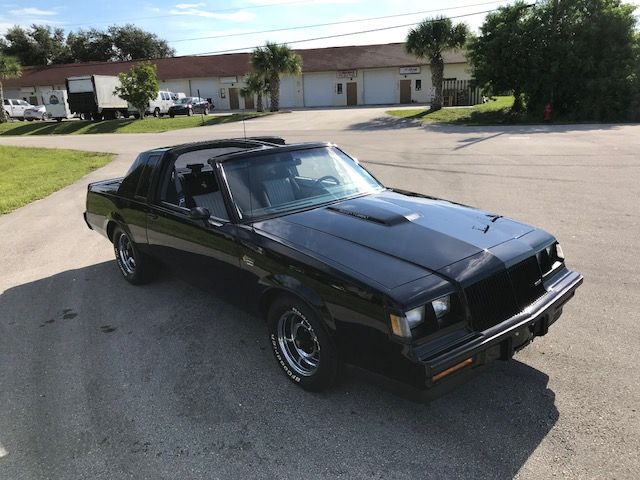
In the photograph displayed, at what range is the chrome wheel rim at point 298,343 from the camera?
11.1 ft

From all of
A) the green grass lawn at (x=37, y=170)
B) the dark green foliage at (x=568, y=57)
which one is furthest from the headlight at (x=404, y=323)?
the dark green foliage at (x=568, y=57)

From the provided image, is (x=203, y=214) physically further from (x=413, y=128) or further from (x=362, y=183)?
(x=413, y=128)

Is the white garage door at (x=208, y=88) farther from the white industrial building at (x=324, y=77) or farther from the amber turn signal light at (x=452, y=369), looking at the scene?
the amber turn signal light at (x=452, y=369)

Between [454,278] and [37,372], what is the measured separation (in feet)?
10.6

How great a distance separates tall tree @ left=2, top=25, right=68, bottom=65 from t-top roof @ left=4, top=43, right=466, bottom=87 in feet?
52.6

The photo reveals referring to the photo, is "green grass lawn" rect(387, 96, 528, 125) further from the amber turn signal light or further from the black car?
the amber turn signal light

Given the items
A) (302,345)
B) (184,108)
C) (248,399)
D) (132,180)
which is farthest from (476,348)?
(184,108)

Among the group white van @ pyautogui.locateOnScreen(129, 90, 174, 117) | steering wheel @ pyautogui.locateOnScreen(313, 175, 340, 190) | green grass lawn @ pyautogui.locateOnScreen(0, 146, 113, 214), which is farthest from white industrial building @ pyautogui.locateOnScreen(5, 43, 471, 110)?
steering wheel @ pyautogui.locateOnScreen(313, 175, 340, 190)

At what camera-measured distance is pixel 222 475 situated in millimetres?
2717

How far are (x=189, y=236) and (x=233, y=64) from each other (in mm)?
53736

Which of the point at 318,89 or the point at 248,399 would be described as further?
the point at 318,89

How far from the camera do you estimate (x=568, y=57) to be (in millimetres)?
26281

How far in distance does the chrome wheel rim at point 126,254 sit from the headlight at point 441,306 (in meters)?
3.93

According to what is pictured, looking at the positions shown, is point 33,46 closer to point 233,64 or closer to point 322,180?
point 233,64
